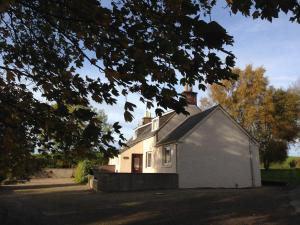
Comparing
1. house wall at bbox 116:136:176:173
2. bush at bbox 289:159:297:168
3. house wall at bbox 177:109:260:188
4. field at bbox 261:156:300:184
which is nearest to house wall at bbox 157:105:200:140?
house wall at bbox 116:136:176:173

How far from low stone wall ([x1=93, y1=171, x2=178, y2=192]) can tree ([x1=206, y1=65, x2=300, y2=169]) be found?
26.3 m

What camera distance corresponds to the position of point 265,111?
51469 mm

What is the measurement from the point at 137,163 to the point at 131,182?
13.5m

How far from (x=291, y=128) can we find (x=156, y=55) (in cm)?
5005

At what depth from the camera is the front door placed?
3944 cm

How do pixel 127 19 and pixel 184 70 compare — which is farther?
pixel 127 19

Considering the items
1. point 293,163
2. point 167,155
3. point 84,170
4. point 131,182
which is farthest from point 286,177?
point 293,163

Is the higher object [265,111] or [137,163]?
[265,111]

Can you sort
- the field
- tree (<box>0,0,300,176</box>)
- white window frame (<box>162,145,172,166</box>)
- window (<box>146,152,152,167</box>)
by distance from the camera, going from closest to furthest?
tree (<box>0,0,300,176</box>) → white window frame (<box>162,145,172,166</box>) → the field → window (<box>146,152,152,167</box>)

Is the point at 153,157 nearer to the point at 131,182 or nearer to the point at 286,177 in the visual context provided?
the point at 131,182

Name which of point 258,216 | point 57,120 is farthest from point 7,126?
point 258,216

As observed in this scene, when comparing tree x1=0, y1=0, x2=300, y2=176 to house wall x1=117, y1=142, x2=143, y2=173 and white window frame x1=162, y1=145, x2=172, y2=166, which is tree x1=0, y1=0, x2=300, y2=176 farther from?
house wall x1=117, y1=142, x2=143, y2=173

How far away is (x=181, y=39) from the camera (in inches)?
206

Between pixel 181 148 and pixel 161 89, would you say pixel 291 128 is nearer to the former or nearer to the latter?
pixel 181 148
